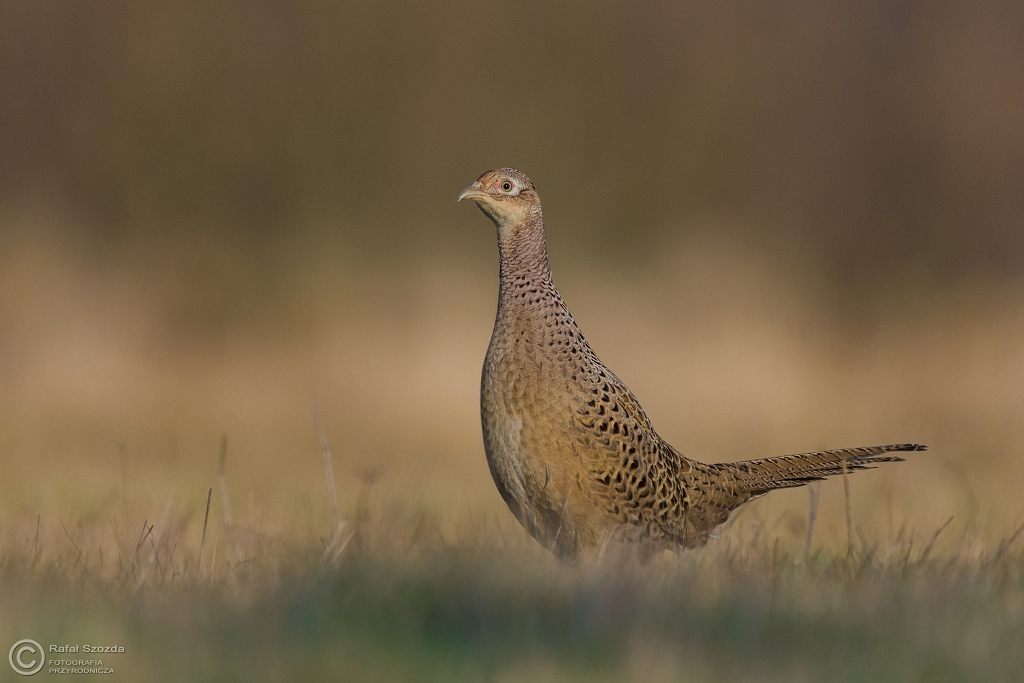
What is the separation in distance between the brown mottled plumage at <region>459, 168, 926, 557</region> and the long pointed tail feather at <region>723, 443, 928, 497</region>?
4.8 inches

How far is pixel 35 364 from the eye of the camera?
936 centimetres

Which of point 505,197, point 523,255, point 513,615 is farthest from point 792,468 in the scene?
point 513,615

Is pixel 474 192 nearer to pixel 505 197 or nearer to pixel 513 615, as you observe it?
pixel 505 197

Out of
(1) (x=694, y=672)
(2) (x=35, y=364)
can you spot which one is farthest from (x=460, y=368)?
(1) (x=694, y=672)

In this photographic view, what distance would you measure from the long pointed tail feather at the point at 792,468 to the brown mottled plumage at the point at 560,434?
123 mm

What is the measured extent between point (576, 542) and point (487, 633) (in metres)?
1.73

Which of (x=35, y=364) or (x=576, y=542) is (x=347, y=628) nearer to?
(x=576, y=542)

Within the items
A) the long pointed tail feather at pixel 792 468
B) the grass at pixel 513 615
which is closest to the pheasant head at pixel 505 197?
the long pointed tail feather at pixel 792 468

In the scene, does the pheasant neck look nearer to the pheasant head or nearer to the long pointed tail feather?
the pheasant head

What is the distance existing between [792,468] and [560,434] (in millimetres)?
1292

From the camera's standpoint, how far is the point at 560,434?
443cm

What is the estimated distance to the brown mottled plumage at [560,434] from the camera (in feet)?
14.4

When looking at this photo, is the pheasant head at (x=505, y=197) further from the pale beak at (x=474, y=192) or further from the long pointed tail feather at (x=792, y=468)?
the long pointed tail feather at (x=792, y=468)

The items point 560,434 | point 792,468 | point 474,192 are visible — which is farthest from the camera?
point 792,468
